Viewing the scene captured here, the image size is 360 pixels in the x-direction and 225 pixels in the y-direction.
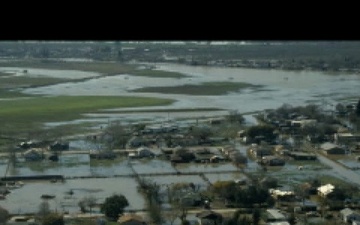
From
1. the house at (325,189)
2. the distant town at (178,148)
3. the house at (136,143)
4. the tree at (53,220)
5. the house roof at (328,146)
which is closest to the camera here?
the tree at (53,220)

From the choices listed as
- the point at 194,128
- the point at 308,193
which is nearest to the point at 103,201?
the point at 308,193

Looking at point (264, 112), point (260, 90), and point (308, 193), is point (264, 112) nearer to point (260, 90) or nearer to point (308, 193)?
point (260, 90)

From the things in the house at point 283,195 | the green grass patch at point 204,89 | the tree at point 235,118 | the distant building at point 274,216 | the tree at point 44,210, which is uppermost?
the green grass patch at point 204,89

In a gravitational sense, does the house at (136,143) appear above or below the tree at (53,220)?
above

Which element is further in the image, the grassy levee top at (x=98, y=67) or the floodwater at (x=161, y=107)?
the grassy levee top at (x=98, y=67)

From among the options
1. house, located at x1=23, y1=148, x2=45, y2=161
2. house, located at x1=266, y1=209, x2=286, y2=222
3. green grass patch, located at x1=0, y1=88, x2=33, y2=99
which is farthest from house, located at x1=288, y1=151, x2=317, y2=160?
green grass patch, located at x1=0, y1=88, x2=33, y2=99

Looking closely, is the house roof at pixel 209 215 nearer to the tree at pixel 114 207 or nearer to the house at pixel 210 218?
the house at pixel 210 218

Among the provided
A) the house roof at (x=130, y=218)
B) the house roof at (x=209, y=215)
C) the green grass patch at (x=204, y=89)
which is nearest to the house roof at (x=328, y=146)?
the house roof at (x=209, y=215)
